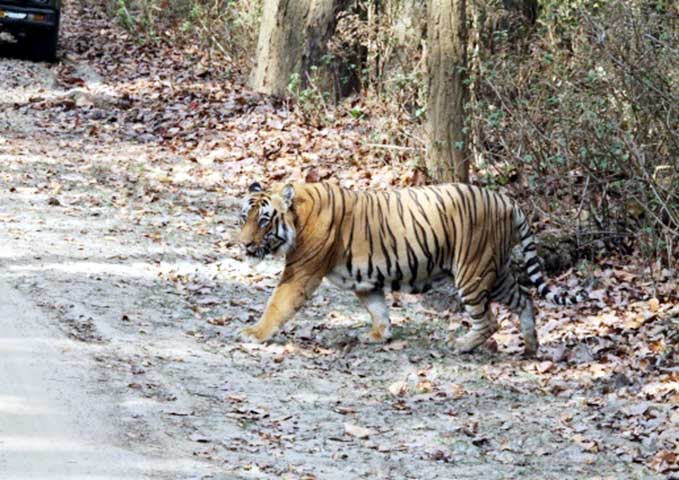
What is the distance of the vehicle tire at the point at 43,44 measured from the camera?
65.9ft

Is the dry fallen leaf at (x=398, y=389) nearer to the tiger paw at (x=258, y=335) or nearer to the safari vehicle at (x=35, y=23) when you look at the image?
the tiger paw at (x=258, y=335)

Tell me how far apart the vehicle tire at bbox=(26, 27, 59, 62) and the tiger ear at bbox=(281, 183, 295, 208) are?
12.5 meters

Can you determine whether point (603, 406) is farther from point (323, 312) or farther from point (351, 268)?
point (323, 312)

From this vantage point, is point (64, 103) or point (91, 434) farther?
point (64, 103)

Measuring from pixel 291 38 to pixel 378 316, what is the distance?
829 centimetres

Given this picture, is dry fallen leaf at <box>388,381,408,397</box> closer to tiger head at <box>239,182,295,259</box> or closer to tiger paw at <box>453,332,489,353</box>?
tiger paw at <box>453,332,489,353</box>

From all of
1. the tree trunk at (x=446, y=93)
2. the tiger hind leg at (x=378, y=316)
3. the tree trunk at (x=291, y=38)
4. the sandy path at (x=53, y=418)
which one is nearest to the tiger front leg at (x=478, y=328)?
the tiger hind leg at (x=378, y=316)

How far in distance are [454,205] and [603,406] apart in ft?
6.33

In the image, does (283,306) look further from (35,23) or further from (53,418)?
(35,23)

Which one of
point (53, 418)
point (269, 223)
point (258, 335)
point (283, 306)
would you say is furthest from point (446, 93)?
point (53, 418)

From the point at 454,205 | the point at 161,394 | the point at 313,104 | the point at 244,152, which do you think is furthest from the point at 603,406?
the point at 313,104

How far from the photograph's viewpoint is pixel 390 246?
8.91 metres

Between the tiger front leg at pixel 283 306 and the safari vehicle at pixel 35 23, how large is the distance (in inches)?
497

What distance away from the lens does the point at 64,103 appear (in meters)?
17.2
